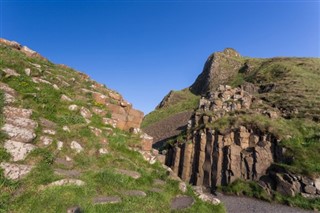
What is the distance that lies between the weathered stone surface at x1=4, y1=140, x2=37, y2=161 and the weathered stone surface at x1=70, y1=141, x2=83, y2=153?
1364 millimetres

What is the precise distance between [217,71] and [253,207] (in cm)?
6699

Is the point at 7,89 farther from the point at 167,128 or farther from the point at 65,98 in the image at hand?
the point at 167,128

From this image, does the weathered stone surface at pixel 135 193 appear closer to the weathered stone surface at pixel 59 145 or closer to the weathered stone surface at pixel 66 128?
the weathered stone surface at pixel 59 145

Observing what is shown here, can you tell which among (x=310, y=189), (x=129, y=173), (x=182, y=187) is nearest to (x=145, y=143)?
(x=129, y=173)

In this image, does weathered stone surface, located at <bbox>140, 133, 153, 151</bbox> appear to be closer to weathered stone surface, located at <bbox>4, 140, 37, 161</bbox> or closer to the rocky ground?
weathered stone surface, located at <bbox>4, 140, 37, 161</bbox>

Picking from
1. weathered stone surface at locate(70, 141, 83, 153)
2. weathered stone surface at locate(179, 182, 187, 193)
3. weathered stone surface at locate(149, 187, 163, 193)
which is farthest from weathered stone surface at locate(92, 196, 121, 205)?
weathered stone surface at locate(179, 182, 187, 193)

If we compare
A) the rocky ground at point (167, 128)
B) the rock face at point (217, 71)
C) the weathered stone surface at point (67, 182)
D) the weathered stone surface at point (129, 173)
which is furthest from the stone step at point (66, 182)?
the rock face at point (217, 71)

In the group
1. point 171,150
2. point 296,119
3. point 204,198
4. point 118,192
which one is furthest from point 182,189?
point 296,119

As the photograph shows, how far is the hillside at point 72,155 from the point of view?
224 inches

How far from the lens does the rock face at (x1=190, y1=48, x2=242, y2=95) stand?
72125mm

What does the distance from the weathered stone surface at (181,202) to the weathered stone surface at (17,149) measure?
4.55 metres

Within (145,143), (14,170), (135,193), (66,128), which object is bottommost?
(135,193)

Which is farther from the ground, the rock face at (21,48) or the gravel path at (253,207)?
the rock face at (21,48)

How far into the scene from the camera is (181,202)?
760 centimetres
